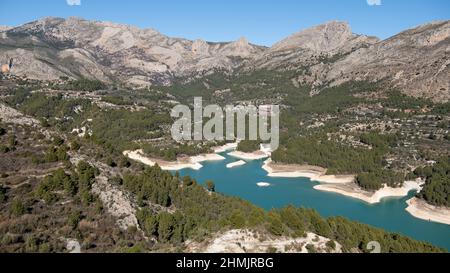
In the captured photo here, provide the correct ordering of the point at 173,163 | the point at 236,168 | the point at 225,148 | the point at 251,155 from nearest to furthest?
the point at 236,168 < the point at 173,163 < the point at 251,155 < the point at 225,148

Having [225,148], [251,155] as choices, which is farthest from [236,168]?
[225,148]

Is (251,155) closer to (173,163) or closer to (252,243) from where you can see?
(173,163)

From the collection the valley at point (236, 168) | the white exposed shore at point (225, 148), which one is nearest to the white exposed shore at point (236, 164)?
the valley at point (236, 168)

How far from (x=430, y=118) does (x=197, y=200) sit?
9333cm

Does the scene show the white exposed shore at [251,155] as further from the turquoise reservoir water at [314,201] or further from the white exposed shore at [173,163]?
the turquoise reservoir water at [314,201]

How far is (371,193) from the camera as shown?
3253 inches

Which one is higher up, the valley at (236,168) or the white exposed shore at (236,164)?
the valley at (236,168)

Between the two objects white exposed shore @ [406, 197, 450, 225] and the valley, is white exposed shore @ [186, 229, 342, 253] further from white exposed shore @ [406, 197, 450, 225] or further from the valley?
white exposed shore @ [406, 197, 450, 225]

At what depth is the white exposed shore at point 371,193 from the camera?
81.6 meters

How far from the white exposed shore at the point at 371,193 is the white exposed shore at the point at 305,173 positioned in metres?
3.74

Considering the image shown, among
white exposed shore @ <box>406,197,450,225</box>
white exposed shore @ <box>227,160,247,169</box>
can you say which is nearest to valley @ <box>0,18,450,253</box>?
white exposed shore @ <box>406,197,450,225</box>

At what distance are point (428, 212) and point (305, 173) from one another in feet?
105

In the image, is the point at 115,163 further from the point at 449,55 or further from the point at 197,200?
the point at 449,55
